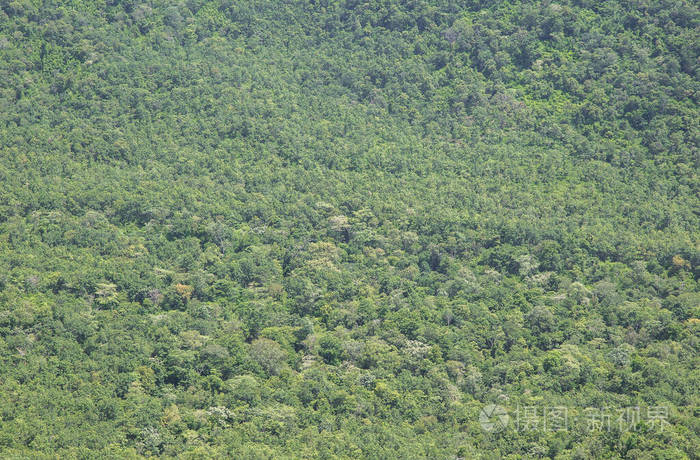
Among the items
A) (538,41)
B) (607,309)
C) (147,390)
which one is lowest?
(147,390)

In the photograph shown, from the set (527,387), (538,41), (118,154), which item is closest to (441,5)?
(538,41)

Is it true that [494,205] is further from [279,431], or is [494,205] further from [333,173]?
[279,431]

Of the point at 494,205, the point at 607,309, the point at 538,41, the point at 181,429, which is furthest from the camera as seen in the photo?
the point at 538,41

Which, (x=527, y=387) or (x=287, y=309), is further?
(x=287, y=309)

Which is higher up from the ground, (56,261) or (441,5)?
(441,5)

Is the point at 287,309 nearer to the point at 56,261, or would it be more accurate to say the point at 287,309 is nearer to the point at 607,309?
the point at 56,261

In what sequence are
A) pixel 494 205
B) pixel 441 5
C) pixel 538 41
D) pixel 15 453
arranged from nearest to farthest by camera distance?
pixel 15 453, pixel 494 205, pixel 538 41, pixel 441 5
